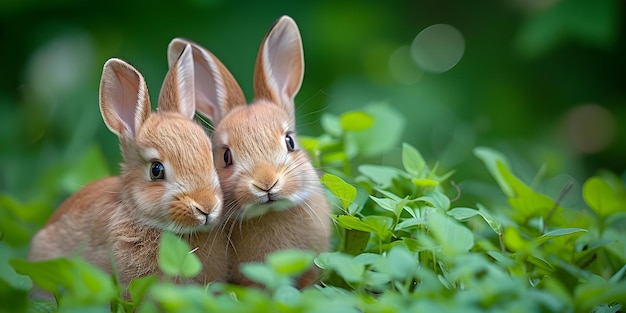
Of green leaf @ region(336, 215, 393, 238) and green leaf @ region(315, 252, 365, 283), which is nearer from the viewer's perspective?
green leaf @ region(315, 252, 365, 283)

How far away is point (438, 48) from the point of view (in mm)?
4812

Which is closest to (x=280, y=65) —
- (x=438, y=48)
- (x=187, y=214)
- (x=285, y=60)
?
(x=285, y=60)

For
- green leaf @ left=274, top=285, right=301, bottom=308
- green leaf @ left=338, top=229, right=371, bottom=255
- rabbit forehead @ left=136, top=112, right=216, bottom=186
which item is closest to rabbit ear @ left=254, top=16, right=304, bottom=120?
rabbit forehead @ left=136, top=112, right=216, bottom=186

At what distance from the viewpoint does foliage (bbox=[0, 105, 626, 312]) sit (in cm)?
160

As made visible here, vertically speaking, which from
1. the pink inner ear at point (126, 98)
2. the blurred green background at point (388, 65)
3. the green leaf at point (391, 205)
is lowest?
the blurred green background at point (388, 65)

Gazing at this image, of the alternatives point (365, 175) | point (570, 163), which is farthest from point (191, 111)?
point (570, 163)

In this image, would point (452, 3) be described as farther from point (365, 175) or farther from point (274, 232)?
point (274, 232)

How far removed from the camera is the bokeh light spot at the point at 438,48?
4711 mm

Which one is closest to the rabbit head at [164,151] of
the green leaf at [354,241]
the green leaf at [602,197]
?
the green leaf at [354,241]

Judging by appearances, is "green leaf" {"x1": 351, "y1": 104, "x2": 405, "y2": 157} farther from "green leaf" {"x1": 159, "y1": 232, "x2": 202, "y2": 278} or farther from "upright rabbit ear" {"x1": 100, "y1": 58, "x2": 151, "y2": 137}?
"green leaf" {"x1": 159, "y1": 232, "x2": 202, "y2": 278}

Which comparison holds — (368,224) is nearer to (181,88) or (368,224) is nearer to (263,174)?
(263,174)

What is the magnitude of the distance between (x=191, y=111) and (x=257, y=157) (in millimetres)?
264

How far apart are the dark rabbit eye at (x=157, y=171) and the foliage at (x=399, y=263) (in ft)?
0.72

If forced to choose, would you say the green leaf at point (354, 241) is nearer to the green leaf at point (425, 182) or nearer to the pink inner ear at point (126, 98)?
the green leaf at point (425, 182)
